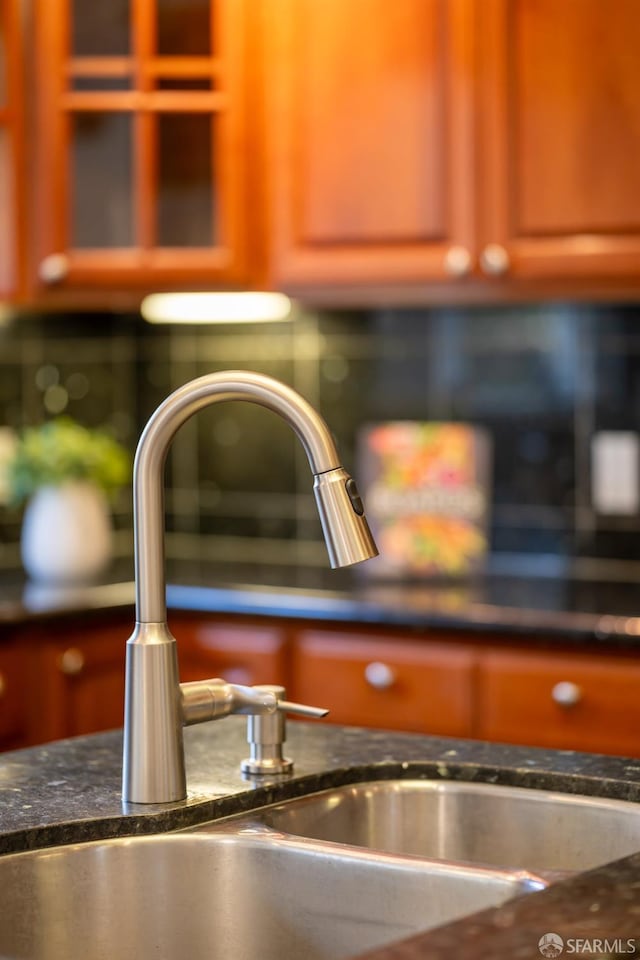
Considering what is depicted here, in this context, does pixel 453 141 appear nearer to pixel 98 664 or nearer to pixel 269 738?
pixel 98 664

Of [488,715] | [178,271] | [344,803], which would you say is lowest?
[488,715]

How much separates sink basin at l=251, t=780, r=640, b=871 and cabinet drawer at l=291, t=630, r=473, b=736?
100 cm

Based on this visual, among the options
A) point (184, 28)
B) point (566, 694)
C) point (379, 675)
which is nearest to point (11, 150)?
point (184, 28)

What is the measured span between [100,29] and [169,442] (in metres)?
1.80

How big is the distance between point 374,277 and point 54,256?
25.2 inches

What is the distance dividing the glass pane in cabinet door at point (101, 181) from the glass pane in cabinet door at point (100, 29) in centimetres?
12

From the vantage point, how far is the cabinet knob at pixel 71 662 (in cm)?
245

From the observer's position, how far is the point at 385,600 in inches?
94.6

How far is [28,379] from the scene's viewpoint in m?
3.07

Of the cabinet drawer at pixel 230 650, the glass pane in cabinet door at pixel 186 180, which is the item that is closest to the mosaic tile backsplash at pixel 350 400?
the glass pane in cabinet door at pixel 186 180

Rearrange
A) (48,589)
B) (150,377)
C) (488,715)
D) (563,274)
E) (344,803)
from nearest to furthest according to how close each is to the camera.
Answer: (344,803) → (488,715) → (563,274) → (48,589) → (150,377)

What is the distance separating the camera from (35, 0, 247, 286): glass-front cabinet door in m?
2.64

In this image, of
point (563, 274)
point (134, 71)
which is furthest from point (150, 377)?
point (563, 274)

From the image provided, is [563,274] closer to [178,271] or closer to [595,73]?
[595,73]
